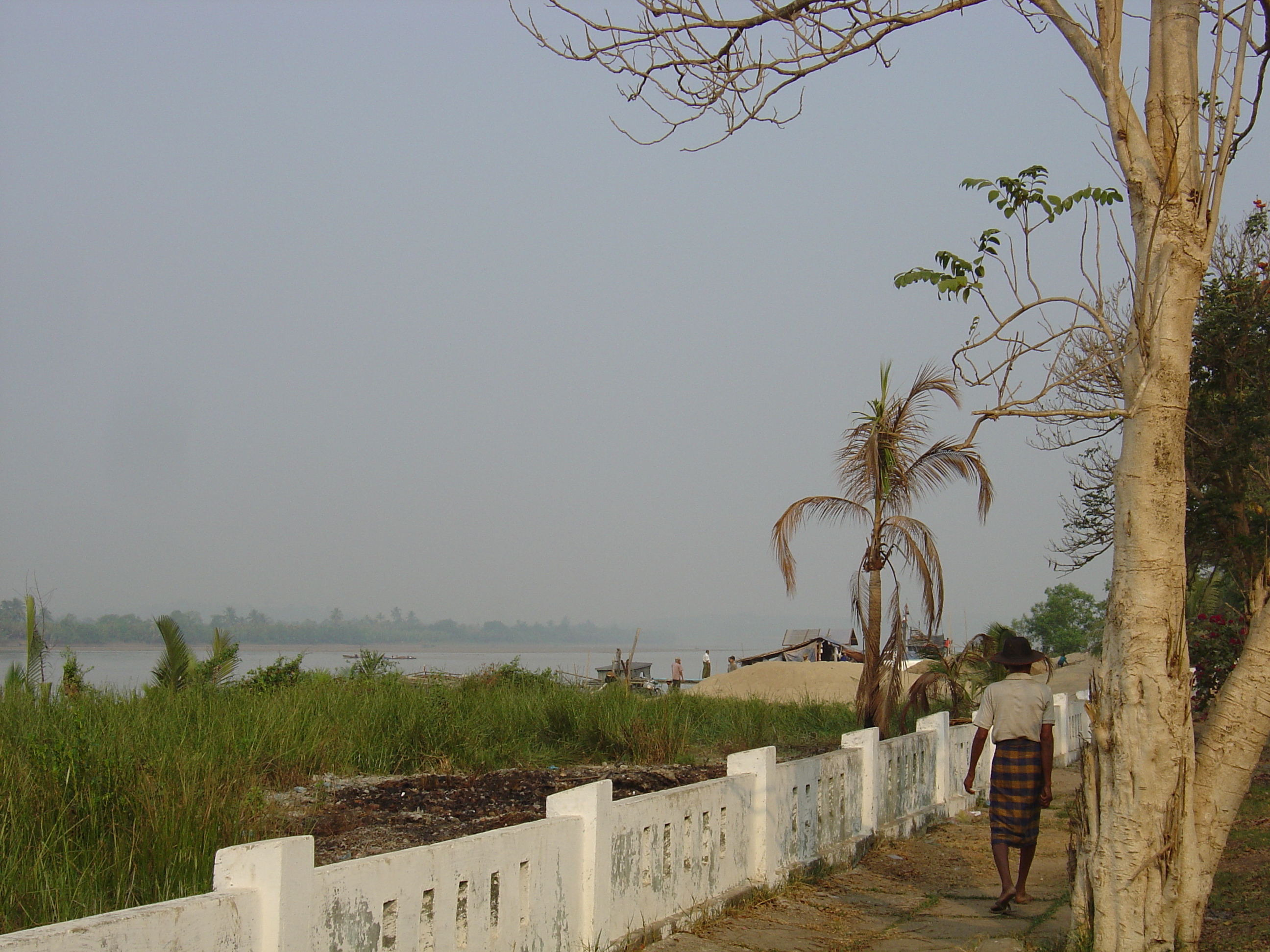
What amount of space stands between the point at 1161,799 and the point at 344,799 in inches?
266

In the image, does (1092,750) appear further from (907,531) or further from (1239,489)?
(1239,489)

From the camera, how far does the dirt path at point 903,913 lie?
6.30 m

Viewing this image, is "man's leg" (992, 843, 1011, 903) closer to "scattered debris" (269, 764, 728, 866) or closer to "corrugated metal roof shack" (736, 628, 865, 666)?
"scattered debris" (269, 764, 728, 866)

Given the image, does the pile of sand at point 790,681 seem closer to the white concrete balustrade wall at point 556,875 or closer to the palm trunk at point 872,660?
the palm trunk at point 872,660

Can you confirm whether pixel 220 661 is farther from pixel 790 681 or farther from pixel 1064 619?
pixel 1064 619

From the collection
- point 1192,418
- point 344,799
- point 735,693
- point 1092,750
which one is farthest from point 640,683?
point 1092,750

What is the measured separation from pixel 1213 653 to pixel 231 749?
38.2 ft

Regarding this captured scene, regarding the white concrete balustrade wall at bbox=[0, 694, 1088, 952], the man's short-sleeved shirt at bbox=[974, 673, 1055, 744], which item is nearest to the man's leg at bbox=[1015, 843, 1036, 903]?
the man's short-sleeved shirt at bbox=[974, 673, 1055, 744]

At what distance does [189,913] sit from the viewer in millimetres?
3330

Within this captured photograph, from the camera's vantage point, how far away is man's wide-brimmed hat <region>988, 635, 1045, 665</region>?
7707 millimetres

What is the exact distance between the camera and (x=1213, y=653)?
13.8 m

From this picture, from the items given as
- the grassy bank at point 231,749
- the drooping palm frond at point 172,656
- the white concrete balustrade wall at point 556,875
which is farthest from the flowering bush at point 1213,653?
the drooping palm frond at point 172,656

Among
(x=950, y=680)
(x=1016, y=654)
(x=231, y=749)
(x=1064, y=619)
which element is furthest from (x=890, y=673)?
(x=1064, y=619)

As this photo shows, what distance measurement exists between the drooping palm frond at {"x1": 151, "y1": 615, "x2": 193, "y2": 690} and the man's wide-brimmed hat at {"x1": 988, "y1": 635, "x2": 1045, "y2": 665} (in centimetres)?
1597
